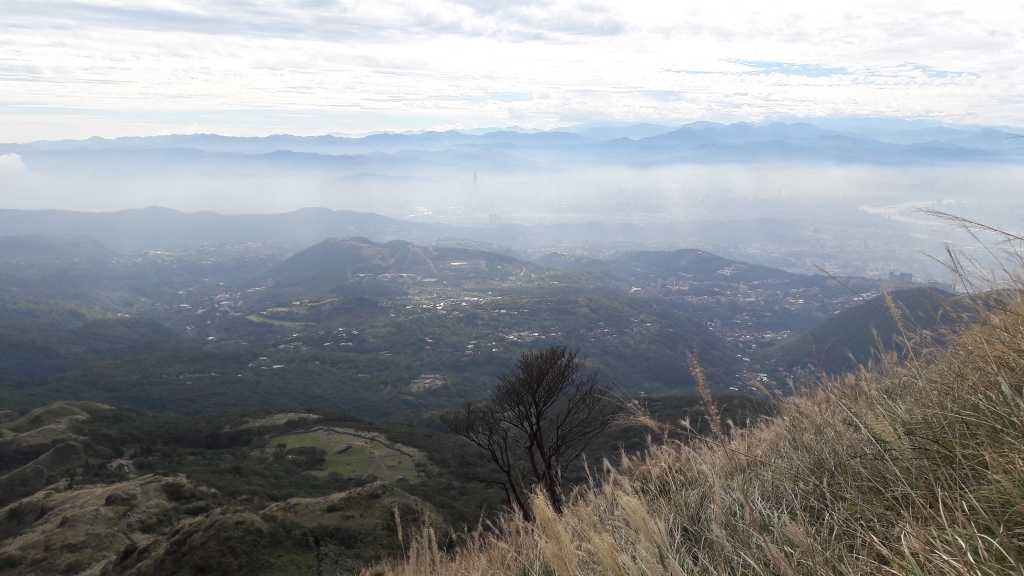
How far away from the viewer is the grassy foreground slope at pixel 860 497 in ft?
6.50

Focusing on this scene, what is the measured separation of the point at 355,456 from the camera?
4491cm

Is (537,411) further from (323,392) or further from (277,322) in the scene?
(277,322)

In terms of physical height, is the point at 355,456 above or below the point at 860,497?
below

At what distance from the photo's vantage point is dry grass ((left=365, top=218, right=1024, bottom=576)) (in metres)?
1.98

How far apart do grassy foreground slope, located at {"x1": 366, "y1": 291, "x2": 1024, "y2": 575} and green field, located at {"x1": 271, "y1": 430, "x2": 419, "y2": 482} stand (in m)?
36.5

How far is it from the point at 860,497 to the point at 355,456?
46274 mm

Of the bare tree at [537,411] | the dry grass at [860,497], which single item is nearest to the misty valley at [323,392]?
the dry grass at [860,497]

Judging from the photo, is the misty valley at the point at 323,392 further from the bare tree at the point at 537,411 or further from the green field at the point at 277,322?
the green field at the point at 277,322

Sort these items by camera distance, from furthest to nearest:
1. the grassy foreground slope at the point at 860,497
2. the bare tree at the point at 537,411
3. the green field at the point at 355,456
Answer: the green field at the point at 355,456 < the bare tree at the point at 537,411 < the grassy foreground slope at the point at 860,497

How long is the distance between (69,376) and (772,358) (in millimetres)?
120312

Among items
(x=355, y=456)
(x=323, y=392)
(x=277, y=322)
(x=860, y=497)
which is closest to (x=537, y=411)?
(x=860, y=497)

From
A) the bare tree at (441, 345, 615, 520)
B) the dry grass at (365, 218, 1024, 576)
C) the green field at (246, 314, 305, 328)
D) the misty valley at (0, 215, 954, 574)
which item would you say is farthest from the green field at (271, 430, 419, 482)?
the green field at (246, 314, 305, 328)

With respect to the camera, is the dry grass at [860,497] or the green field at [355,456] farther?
the green field at [355,456]

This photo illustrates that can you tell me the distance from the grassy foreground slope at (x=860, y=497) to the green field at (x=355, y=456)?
3649 cm
